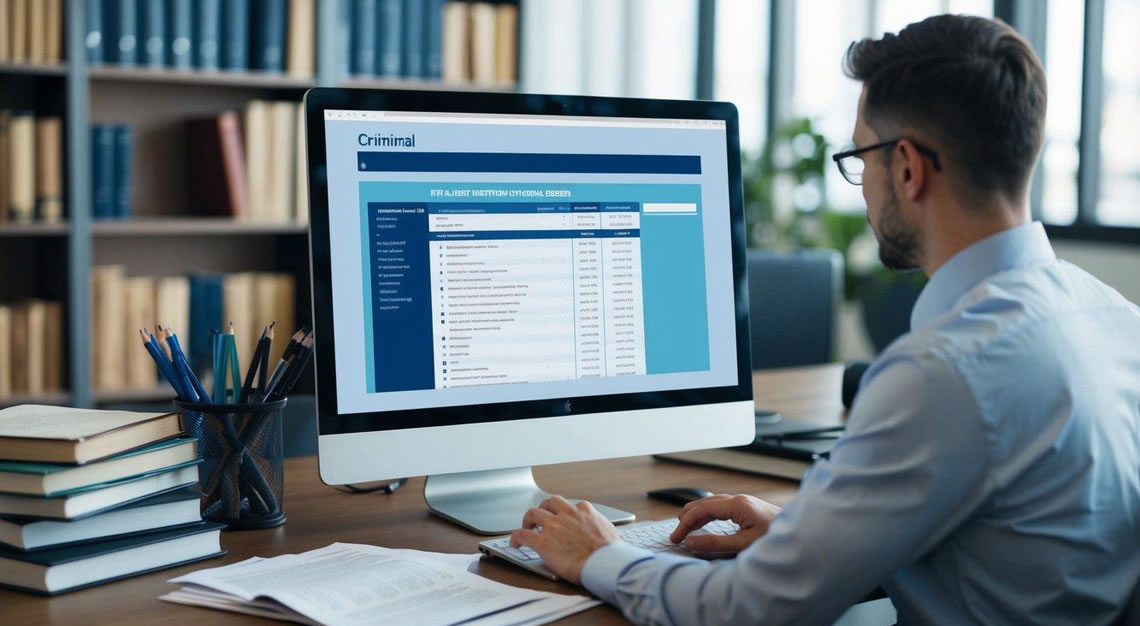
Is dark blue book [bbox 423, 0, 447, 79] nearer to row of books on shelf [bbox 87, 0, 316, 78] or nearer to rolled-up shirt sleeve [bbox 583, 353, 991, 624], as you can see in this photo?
row of books on shelf [bbox 87, 0, 316, 78]

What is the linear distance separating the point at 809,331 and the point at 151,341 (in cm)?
198

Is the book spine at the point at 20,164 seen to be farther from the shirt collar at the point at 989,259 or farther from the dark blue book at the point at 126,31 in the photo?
the shirt collar at the point at 989,259

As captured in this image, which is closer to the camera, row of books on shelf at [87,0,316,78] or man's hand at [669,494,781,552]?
man's hand at [669,494,781,552]

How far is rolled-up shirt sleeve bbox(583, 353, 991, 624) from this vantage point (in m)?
0.90

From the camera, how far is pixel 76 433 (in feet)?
3.53

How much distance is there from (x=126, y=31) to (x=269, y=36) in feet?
1.39

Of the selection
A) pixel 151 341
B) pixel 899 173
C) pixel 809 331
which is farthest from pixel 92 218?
pixel 899 173

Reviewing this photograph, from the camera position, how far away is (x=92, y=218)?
136 inches

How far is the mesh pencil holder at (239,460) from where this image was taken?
123 cm

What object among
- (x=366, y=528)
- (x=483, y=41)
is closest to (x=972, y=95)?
(x=366, y=528)

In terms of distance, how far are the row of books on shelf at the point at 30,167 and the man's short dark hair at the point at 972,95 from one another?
2843 mm

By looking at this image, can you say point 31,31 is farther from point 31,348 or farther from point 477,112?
point 477,112

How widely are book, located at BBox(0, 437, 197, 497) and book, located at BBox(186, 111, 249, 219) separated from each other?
2.59m

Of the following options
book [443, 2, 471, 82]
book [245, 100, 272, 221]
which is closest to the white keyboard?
book [245, 100, 272, 221]
